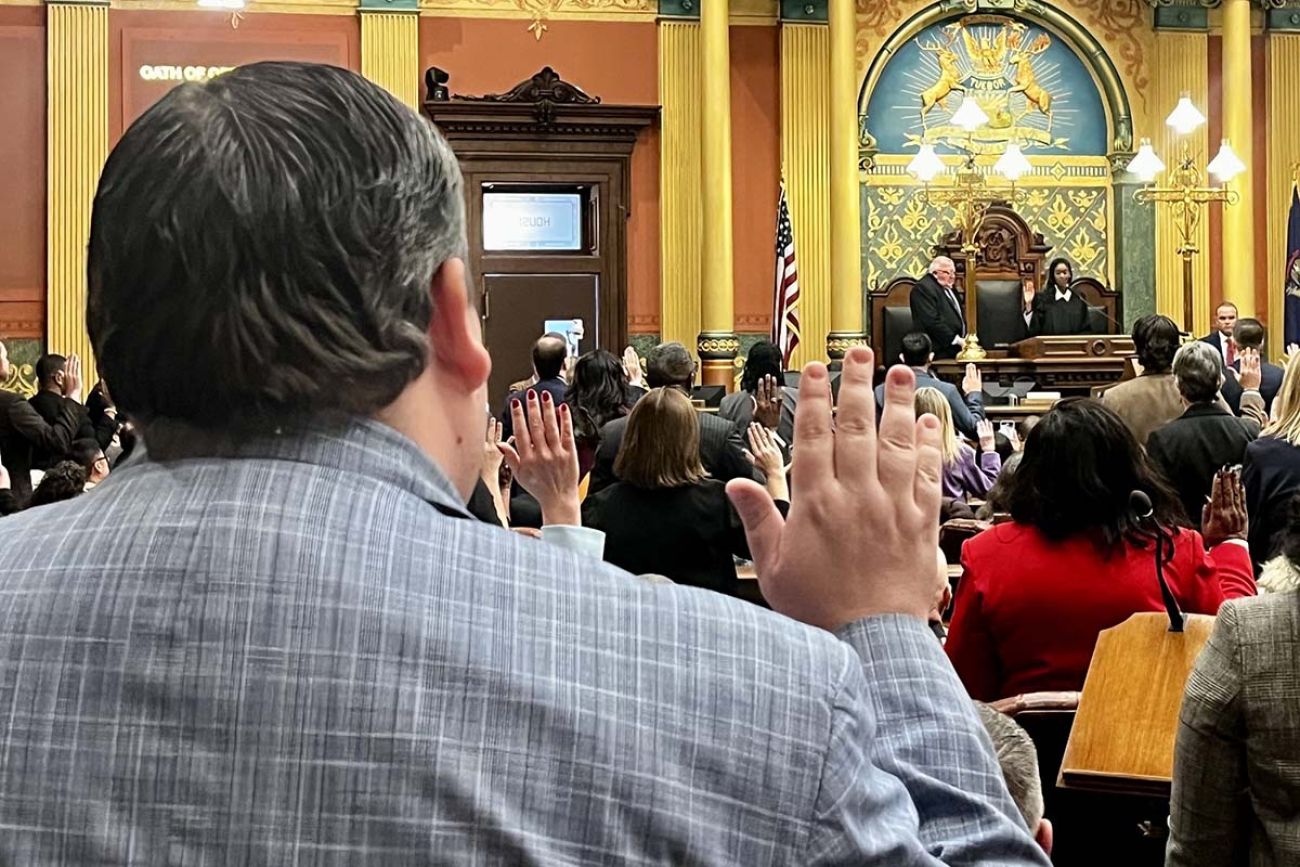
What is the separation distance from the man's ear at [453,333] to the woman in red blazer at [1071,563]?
2.42m

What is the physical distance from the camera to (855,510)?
1097 mm

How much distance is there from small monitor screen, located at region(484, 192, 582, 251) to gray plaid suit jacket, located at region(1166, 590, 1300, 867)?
446 inches

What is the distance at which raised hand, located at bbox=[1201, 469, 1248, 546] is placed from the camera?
3424mm

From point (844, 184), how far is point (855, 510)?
1243cm

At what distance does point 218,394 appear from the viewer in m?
0.94

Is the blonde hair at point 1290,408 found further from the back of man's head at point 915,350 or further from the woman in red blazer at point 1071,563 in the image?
the back of man's head at point 915,350

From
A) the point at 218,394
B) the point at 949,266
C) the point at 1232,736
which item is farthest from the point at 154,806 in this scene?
the point at 949,266

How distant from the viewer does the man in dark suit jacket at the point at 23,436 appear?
22.7 feet

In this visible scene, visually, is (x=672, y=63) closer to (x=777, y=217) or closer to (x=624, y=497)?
(x=777, y=217)

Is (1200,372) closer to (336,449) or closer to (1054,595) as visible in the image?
(1054,595)

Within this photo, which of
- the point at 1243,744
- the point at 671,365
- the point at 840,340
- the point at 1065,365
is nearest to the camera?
the point at 1243,744

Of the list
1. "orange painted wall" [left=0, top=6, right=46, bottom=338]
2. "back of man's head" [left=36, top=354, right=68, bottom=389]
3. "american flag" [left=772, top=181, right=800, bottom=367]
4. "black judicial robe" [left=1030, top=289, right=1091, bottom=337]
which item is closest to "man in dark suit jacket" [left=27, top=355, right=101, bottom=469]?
"back of man's head" [left=36, top=354, right=68, bottom=389]

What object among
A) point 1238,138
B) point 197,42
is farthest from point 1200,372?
point 197,42

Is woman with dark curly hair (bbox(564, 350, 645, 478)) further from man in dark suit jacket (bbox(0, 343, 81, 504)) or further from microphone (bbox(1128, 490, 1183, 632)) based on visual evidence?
microphone (bbox(1128, 490, 1183, 632))
